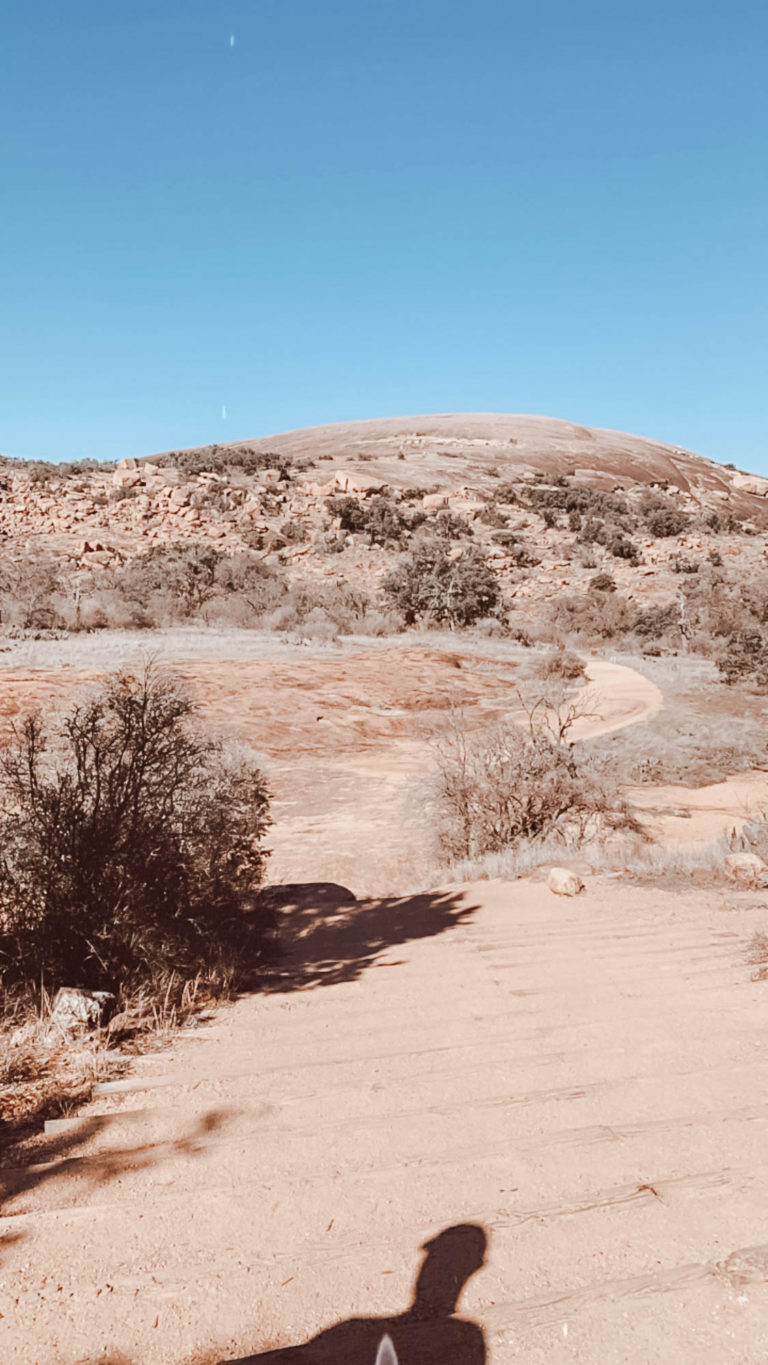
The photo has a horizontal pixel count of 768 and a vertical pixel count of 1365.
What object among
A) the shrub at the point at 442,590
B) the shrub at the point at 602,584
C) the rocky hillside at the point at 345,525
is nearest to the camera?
the shrub at the point at 442,590

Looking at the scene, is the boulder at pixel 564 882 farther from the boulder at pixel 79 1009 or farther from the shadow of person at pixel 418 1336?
the shadow of person at pixel 418 1336

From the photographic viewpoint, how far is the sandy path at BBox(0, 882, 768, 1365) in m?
1.95

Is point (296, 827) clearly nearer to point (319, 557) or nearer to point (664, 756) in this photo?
point (664, 756)

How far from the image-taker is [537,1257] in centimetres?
217

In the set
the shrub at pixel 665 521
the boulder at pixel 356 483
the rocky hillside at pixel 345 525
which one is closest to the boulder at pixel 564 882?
the rocky hillside at pixel 345 525

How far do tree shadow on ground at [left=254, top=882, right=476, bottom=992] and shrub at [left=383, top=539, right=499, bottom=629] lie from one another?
2028cm

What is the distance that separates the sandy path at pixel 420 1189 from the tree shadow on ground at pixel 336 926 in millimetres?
781

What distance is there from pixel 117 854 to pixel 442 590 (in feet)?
77.8

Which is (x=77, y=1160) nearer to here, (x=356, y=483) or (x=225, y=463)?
(x=356, y=483)

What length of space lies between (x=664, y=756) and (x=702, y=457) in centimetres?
6396

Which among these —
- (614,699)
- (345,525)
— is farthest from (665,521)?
(614,699)

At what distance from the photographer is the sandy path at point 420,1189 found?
1948 mm

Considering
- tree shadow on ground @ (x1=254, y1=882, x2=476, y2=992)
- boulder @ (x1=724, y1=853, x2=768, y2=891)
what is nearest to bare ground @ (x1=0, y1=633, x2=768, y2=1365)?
tree shadow on ground @ (x1=254, y1=882, x2=476, y2=992)

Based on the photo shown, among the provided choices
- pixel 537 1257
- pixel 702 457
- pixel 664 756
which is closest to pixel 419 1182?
pixel 537 1257
